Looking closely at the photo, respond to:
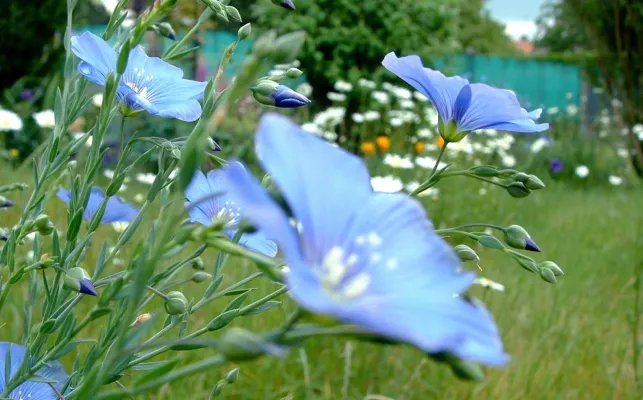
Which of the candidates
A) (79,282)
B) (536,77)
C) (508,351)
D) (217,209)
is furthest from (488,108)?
(536,77)

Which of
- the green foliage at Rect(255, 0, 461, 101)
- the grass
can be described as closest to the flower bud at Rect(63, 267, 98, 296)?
the grass

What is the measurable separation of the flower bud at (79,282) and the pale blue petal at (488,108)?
45 centimetres

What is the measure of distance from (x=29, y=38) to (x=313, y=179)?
563cm

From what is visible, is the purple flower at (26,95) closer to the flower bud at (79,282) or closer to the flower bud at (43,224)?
the flower bud at (43,224)

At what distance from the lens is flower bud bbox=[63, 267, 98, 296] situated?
731 millimetres

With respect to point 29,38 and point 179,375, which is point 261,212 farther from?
point 29,38

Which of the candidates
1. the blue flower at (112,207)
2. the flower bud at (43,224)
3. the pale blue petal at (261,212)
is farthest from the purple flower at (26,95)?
the pale blue petal at (261,212)

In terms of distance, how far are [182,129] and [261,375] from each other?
3701 millimetres

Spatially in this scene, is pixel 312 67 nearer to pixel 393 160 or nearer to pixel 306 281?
pixel 393 160

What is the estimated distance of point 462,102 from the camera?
852 mm

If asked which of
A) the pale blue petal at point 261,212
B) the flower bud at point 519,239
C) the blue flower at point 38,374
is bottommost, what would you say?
the blue flower at point 38,374

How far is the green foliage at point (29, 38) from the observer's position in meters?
5.47

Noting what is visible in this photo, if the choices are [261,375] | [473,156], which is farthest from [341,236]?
[473,156]

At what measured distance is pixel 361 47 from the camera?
6848 millimetres
